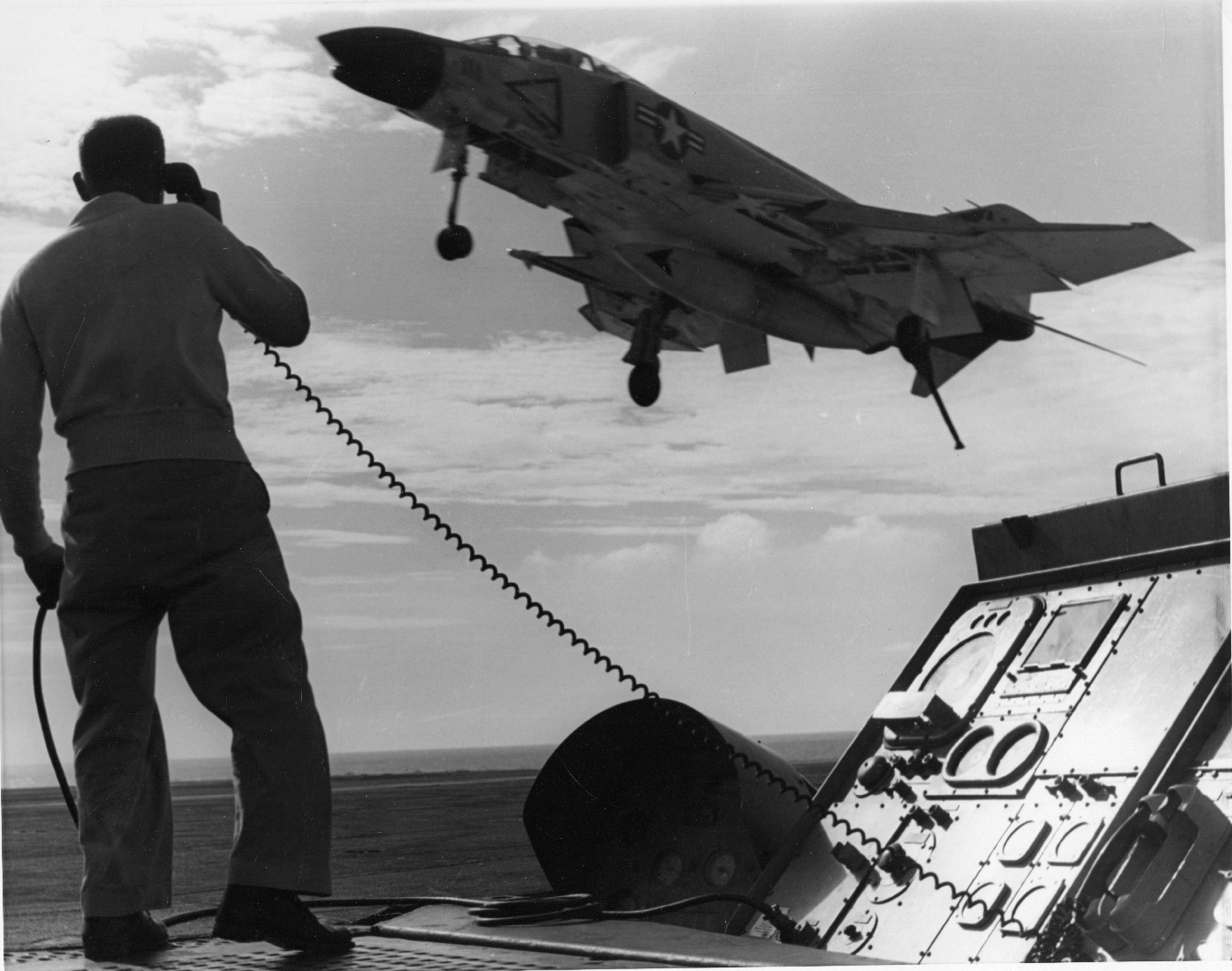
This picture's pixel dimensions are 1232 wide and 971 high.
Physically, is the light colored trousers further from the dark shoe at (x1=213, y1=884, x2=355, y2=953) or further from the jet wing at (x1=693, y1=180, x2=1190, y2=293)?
the jet wing at (x1=693, y1=180, x2=1190, y2=293)

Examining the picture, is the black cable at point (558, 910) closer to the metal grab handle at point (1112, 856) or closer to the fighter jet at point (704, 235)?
the metal grab handle at point (1112, 856)

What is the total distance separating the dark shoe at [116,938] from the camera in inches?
92.3

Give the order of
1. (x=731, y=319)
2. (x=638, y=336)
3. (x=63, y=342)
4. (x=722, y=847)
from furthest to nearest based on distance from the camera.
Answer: (x=731, y=319) < (x=638, y=336) < (x=722, y=847) < (x=63, y=342)

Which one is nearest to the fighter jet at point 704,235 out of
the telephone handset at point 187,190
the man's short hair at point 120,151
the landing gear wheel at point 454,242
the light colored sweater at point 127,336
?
the landing gear wheel at point 454,242

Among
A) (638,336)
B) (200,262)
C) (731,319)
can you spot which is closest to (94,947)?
(200,262)

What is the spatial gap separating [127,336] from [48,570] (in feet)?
1.51

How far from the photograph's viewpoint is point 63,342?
250cm

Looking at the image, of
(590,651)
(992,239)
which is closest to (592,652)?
(590,651)

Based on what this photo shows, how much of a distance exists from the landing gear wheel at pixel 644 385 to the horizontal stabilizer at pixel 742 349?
44 cm

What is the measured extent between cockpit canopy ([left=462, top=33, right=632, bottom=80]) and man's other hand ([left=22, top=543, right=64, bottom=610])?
1.96 meters

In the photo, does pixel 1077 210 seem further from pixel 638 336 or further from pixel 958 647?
pixel 638 336

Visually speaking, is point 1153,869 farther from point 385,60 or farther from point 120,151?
point 385,60

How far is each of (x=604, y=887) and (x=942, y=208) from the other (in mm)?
2175

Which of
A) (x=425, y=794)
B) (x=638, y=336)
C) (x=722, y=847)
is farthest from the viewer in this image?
(x=425, y=794)
